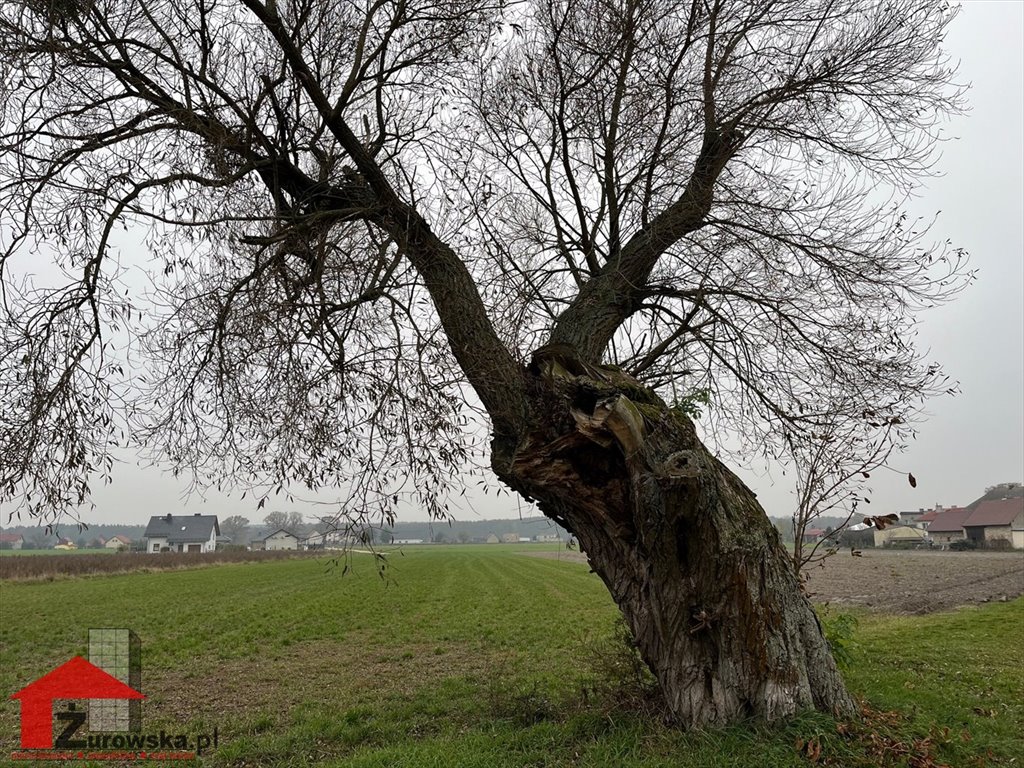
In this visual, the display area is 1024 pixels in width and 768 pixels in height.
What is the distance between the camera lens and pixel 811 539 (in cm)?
640

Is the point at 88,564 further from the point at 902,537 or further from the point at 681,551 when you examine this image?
the point at 902,537

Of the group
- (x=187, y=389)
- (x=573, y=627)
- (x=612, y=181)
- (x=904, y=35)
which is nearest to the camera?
(x=187, y=389)

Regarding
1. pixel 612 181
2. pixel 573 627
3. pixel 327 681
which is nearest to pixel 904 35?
pixel 612 181

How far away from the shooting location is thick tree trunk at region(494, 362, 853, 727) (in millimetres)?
4816

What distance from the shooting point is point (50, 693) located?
9234 mm

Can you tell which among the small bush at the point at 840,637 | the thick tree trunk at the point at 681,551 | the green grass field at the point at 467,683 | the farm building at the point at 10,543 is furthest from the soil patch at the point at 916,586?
the farm building at the point at 10,543

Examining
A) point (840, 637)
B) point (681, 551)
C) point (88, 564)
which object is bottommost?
point (88, 564)

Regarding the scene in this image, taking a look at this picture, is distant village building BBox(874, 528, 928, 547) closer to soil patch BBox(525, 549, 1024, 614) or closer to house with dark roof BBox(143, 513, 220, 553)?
soil patch BBox(525, 549, 1024, 614)

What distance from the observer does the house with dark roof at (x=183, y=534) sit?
90.5 meters

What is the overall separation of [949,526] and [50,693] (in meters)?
96.7

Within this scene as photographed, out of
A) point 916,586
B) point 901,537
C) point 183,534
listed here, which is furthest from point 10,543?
point 901,537

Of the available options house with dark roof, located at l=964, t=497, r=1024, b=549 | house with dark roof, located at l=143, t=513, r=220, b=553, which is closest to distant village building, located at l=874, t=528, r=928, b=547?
house with dark roof, located at l=964, t=497, r=1024, b=549

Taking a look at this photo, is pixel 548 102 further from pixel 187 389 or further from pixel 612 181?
pixel 187 389

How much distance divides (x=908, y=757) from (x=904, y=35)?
638 centimetres
